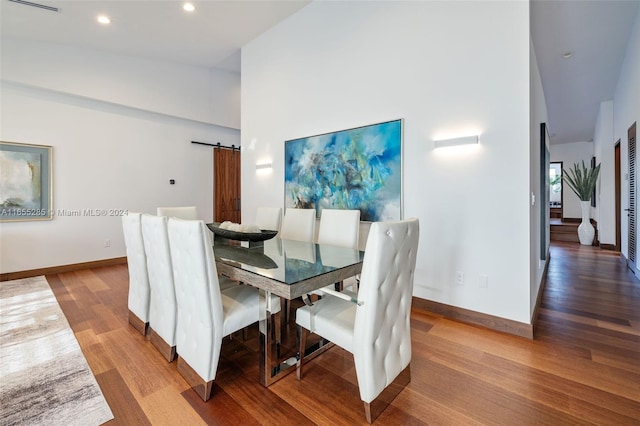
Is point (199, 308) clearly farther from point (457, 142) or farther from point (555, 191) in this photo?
point (555, 191)

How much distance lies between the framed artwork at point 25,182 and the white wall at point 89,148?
10 cm

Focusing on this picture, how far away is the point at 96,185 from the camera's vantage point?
4789 millimetres

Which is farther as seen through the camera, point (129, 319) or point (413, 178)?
point (413, 178)

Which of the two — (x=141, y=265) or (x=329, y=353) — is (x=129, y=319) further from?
(x=329, y=353)

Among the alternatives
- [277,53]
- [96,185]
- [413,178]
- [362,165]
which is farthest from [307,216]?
[96,185]

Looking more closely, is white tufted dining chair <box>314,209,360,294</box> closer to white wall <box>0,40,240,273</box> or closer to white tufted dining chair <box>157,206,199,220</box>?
white tufted dining chair <box>157,206,199,220</box>

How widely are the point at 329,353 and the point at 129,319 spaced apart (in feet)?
6.43

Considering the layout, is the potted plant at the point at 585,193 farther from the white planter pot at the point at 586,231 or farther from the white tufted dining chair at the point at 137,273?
the white tufted dining chair at the point at 137,273

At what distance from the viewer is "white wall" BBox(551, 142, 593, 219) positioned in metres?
9.23

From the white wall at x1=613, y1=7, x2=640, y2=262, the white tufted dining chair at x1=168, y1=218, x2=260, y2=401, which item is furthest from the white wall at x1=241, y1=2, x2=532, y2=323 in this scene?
the white wall at x1=613, y1=7, x2=640, y2=262

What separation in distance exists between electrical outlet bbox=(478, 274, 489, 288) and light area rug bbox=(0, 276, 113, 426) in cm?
282

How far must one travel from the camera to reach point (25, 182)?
13.7ft

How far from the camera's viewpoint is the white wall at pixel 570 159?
30.3 feet

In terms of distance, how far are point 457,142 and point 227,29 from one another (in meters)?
3.77
